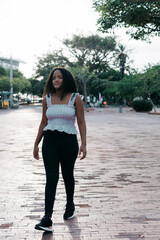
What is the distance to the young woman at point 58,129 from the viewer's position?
3.69m

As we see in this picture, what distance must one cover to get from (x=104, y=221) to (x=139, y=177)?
90.8 inches

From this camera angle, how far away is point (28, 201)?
470 centimetres

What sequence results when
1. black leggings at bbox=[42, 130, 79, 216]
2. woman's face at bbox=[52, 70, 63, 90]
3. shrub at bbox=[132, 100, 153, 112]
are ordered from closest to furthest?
black leggings at bbox=[42, 130, 79, 216], woman's face at bbox=[52, 70, 63, 90], shrub at bbox=[132, 100, 153, 112]

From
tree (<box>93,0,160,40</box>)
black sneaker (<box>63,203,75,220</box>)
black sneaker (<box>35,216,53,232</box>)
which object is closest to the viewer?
black sneaker (<box>35,216,53,232</box>)

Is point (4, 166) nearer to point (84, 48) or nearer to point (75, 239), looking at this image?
point (75, 239)

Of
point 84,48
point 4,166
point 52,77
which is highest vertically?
point 84,48

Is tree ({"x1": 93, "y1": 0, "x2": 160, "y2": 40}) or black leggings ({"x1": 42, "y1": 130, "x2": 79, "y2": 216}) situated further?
tree ({"x1": 93, "y1": 0, "x2": 160, "y2": 40})

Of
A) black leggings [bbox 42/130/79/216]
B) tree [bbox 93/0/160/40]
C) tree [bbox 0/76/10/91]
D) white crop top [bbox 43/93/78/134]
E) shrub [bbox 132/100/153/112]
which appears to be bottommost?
shrub [bbox 132/100/153/112]

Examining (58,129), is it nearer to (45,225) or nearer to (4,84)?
(45,225)

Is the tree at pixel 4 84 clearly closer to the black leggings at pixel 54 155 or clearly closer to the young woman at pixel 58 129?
the young woman at pixel 58 129

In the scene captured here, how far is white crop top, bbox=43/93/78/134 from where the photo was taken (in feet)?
12.3

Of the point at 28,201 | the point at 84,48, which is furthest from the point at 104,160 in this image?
the point at 84,48

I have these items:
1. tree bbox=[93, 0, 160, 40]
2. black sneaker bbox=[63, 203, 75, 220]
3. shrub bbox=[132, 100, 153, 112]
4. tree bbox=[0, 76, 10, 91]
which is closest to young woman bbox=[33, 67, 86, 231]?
black sneaker bbox=[63, 203, 75, 220]

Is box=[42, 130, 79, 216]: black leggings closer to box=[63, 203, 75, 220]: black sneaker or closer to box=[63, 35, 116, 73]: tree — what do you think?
box=[63, 203, 75, 220]: black sneaker
